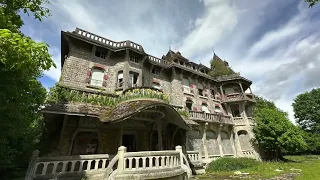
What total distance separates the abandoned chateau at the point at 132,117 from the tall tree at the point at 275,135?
1321 millimetres

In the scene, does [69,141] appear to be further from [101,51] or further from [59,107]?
[101,51]

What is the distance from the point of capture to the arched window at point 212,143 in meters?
19.2

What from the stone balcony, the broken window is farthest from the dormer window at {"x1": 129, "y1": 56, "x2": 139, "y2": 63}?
the stone balcony

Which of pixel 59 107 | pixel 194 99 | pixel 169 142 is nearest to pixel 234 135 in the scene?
pixel 194 99

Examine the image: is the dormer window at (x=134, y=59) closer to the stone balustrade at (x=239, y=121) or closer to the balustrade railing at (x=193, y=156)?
the balustrade railing at (x=193, y=156)

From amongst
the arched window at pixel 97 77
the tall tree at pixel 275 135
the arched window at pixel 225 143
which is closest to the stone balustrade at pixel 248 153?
the tall tree at pixel 275 135

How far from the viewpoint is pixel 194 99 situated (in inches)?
848

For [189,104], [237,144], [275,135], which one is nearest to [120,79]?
[189,104]

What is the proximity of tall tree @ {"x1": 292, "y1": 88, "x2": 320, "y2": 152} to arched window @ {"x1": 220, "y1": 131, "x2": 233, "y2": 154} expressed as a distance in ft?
78.6

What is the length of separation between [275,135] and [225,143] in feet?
19.1

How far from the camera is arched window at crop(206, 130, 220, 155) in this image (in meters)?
19.2

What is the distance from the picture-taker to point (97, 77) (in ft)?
50.1

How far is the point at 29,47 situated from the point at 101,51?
13.5 metres

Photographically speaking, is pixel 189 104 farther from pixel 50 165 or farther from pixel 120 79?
pixel 50 165
